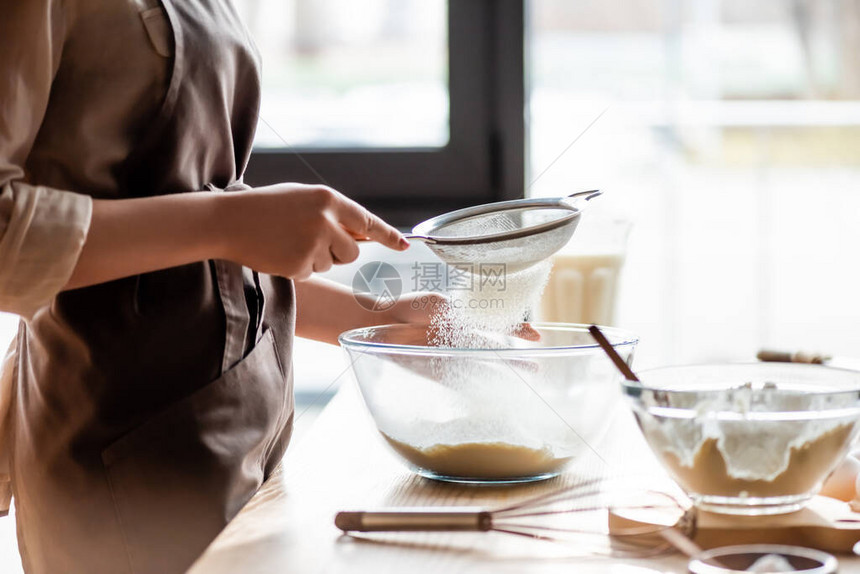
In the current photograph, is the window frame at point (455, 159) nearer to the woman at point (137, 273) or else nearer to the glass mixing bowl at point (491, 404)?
the woman at point (137, 273)

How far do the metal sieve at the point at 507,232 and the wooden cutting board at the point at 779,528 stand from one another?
0.33 m

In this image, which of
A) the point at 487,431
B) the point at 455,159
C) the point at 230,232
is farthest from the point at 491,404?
the point at 455,159

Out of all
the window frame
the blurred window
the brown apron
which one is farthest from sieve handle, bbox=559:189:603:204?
the blurred window

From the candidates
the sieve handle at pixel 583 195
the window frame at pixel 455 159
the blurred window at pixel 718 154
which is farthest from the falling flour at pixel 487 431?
the blurred window at pixel 718 154

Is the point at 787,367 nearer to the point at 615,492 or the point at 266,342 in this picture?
the point at 615,492

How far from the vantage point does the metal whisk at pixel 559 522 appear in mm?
600

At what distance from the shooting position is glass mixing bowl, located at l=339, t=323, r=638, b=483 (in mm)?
730

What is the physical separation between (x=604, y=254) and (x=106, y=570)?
755 millimetres

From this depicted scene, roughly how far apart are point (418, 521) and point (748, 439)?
0.73 ft

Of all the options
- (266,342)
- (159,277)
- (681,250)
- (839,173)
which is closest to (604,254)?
(266,342)

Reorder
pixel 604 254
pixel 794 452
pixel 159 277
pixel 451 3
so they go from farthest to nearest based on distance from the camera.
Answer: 1. pixel 451 3
2. pixel 604 254
3. pixel 159 277
4. pixel 794 452

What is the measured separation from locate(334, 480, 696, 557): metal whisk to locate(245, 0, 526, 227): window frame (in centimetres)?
119

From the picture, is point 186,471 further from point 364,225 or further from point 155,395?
point 364,225

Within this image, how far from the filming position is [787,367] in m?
0.72
